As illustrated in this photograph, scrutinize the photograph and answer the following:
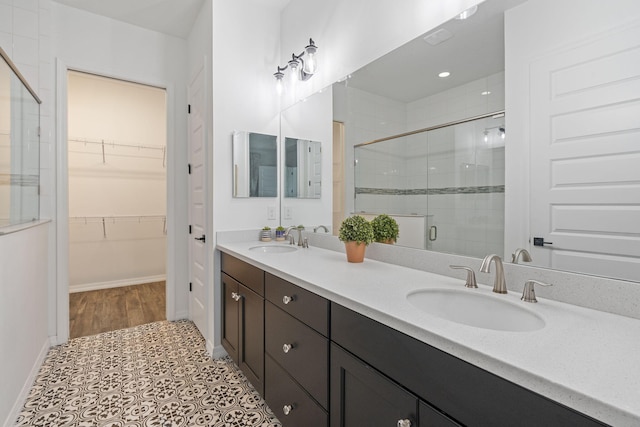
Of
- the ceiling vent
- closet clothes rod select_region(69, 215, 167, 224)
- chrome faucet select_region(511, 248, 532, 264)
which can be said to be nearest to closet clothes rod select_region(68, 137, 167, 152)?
closet clothes rod select_region(69, 215, 167, 224)

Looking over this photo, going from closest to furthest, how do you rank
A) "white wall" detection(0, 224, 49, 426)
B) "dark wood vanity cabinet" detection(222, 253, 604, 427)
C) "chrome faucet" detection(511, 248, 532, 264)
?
1. "dark wood vanity cabinet" detection(222, 253, 604, 427)
2. "chrome faucet" detection(511, 248, 532, 264)
3. "white wall" detection(0, 224, 49, 426)

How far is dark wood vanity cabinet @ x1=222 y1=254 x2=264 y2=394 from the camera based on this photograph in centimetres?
173

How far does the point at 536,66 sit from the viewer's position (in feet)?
3.57

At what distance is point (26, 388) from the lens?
1870mm

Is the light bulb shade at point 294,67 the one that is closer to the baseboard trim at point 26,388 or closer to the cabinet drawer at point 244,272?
the cabinet drawer at point 244,272

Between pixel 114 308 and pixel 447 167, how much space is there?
3.62 meters

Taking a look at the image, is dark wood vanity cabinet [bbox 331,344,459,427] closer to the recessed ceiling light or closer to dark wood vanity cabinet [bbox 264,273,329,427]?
dark wood vanity cabinet [bbox 264,273,329,427]

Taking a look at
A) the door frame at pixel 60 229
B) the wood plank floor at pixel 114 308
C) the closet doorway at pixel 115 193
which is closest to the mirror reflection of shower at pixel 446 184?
the door frame at pixel 60 229

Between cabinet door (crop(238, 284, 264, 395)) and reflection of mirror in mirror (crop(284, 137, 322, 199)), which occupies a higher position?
reflection of mirror in mirror (crop(284, 137, 322, 199))

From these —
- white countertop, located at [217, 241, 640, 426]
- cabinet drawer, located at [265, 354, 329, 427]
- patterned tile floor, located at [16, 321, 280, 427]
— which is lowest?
patterned tile floor, located at [16, 321, 280, 427]

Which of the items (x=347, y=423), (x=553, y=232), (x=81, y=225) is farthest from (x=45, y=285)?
(x=553, y=232)

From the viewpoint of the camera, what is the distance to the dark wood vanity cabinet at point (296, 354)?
3.92 feet

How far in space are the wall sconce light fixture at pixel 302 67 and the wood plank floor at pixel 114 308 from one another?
2.57 meters

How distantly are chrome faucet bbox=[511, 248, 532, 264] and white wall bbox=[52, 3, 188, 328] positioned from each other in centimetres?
282
